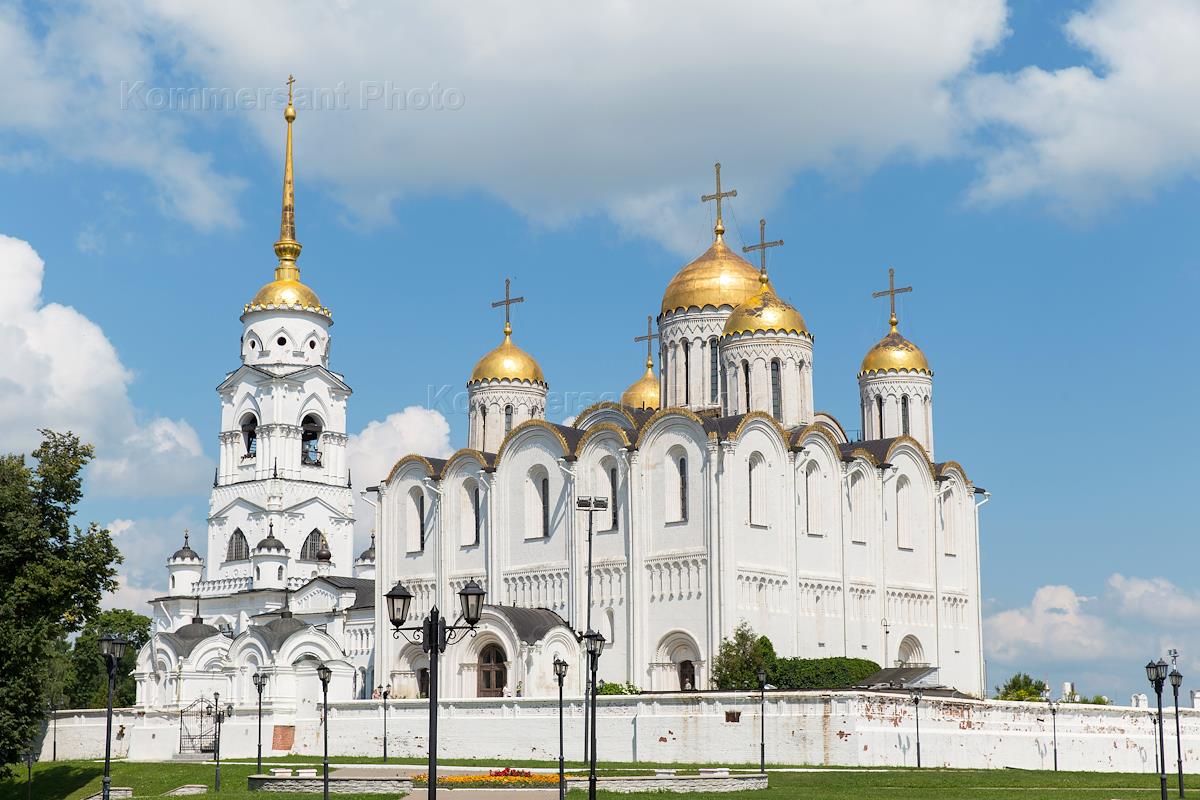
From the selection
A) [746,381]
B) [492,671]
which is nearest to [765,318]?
[746,381]

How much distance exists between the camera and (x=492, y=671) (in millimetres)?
48531

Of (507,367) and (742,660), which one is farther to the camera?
(507,367)

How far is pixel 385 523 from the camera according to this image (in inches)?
2203

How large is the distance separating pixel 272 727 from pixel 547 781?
1963 centimetres

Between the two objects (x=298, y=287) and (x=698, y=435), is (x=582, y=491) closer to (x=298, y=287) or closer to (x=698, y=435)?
(x=698, y=435)

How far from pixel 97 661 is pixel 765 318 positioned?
40777 mm

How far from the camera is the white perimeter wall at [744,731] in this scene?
37438 millimetres

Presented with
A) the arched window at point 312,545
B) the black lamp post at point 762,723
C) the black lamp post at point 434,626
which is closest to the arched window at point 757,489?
the black lamp post at point 762,723

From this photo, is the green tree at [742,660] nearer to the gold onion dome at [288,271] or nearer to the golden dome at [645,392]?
the golden dome at [645,392]

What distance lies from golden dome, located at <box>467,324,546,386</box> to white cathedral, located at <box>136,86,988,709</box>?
3.4 inches

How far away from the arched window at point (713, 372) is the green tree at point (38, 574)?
20316 mm

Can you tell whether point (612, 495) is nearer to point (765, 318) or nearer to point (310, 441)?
point (765, 318)

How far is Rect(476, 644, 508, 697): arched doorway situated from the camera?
4828cm

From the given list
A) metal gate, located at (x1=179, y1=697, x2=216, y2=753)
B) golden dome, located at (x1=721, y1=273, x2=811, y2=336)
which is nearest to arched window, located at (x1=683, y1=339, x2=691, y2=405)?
golden dome, located at (x1=721, y1=273, x2=811, y2=336)
